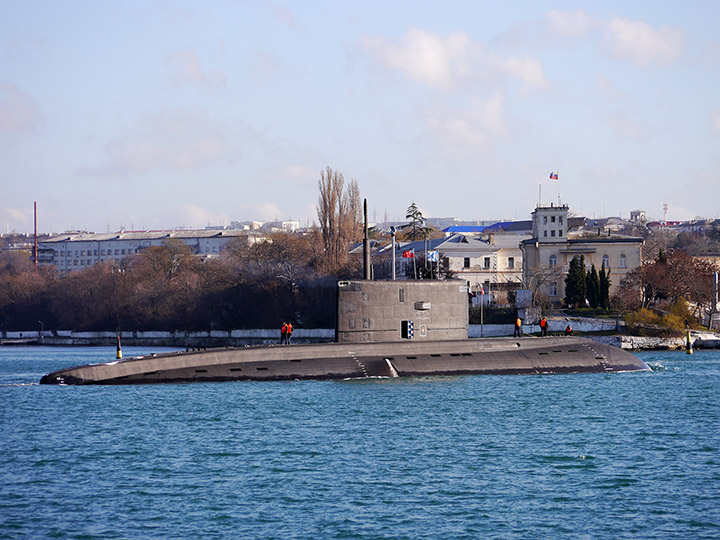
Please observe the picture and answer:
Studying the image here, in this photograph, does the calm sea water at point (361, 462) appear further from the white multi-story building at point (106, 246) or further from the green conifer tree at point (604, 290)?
Result: the white multi-story building at point (106, 246)

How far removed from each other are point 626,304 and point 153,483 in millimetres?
54561

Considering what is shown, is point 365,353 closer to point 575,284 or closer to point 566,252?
point 575,284

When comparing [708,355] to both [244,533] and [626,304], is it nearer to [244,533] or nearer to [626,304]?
[626,304]

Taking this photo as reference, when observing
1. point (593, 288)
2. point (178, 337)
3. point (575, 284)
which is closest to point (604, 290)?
point (593, 288)

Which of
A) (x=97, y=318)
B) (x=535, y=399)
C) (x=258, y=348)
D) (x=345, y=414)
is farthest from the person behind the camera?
(x=97, y=318)

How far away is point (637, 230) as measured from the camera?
141 m

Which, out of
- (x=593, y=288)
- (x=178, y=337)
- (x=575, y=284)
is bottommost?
(x=178, y=337)

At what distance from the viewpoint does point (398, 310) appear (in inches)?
1345

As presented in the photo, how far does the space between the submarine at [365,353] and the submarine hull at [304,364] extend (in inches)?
1.4

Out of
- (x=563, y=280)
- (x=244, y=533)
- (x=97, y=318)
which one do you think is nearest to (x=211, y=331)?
(x=97, y=318)

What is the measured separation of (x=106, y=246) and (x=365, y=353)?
6402 inches

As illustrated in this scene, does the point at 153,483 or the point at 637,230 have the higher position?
the point at 637,230

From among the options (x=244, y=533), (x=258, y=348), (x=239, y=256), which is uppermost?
(x=239, y=256)

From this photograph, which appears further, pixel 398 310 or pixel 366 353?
pixel 398 310
